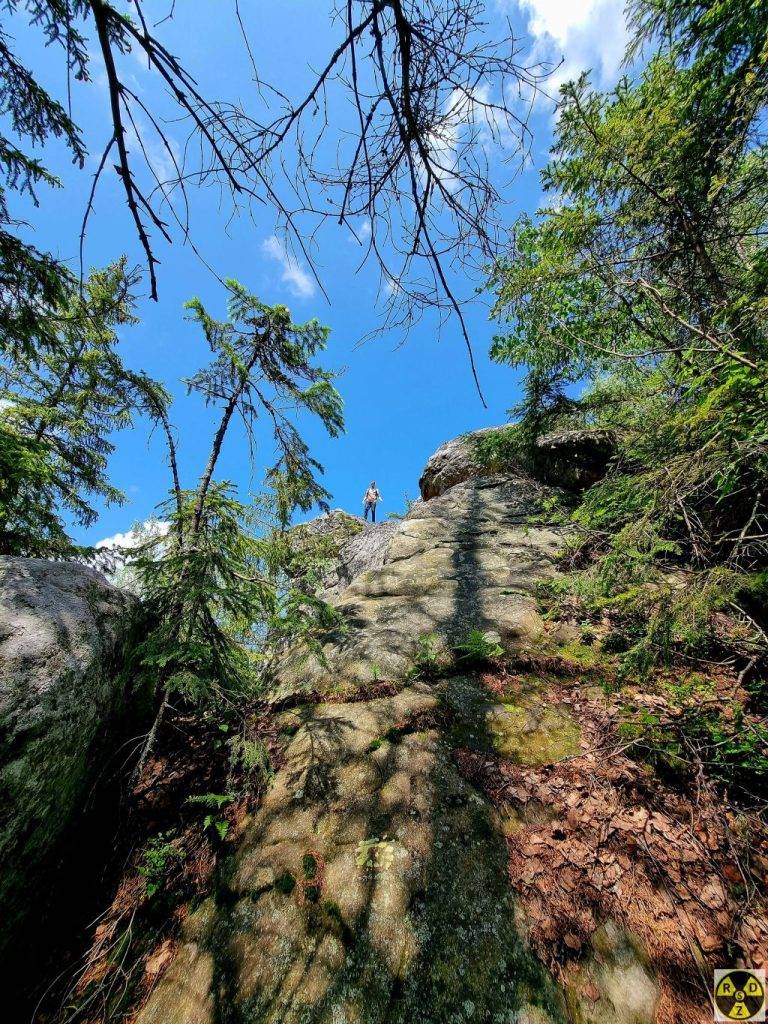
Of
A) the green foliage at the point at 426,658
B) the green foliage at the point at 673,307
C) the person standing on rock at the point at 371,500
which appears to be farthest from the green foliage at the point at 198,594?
the person standing on rock at the point at 371,500

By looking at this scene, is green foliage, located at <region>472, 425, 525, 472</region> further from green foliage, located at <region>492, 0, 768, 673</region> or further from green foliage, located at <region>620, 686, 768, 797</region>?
green foliage, located at <region>620, 686, 768, 797</region>

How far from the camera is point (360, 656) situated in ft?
18.7

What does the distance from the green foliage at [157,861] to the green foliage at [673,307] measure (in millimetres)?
4629

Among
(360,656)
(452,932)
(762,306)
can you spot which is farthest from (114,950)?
(762,306)

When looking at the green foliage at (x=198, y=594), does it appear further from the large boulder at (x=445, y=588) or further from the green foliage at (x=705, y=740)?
the green foliage at (x=705, y=740)

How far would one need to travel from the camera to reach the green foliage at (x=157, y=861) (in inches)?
125

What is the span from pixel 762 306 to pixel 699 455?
4.10 feet

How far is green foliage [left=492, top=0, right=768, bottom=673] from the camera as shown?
10.8ft

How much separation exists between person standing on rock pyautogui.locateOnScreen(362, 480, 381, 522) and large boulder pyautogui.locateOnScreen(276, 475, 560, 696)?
10.2m

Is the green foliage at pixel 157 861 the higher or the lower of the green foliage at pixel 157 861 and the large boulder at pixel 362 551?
the lower

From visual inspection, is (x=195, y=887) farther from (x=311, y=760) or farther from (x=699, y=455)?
(x=699, y=455)

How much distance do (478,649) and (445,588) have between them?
2105 mm

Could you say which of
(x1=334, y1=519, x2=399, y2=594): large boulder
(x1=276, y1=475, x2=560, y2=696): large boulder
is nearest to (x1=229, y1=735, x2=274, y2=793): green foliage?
(x1=276, y1=475, x2=560, y2=696): large boulder

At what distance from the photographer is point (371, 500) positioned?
21312 mm
